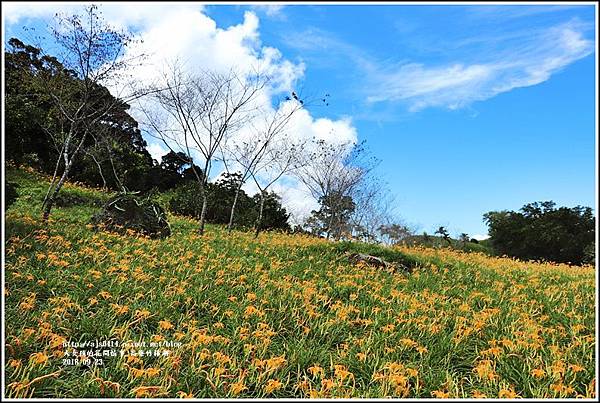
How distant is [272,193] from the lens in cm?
1733

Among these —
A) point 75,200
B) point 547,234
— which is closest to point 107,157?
point 75,200

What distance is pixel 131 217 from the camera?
831cm

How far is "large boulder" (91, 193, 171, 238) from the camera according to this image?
8.06 metres

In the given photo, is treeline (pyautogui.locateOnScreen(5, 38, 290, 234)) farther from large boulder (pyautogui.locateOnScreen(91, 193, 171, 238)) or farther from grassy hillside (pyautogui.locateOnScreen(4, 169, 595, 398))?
grassy hillside (pyautogui.locateOnScreen(4, 169, 595, 398))

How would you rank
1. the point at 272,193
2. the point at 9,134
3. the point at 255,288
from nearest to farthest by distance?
the point at 255,288, the point at 9,134, the point at 272,193

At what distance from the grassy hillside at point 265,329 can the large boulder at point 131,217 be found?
57.3 inches

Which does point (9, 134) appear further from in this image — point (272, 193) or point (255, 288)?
point (255, 288)

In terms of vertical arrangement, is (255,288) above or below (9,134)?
below

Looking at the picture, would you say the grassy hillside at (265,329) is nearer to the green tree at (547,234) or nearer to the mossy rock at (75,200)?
the mossy rock at (75,200)

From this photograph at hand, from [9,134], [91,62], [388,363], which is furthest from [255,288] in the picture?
[9,134]

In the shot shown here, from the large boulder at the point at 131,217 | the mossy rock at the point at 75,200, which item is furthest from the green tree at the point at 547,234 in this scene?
the mossy rock at the point at 75,200

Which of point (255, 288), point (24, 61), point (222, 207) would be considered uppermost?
point (24, 61)

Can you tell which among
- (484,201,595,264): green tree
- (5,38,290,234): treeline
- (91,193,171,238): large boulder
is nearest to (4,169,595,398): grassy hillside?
(91,193,171,238): large boulder

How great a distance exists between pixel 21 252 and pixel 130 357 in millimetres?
3384
